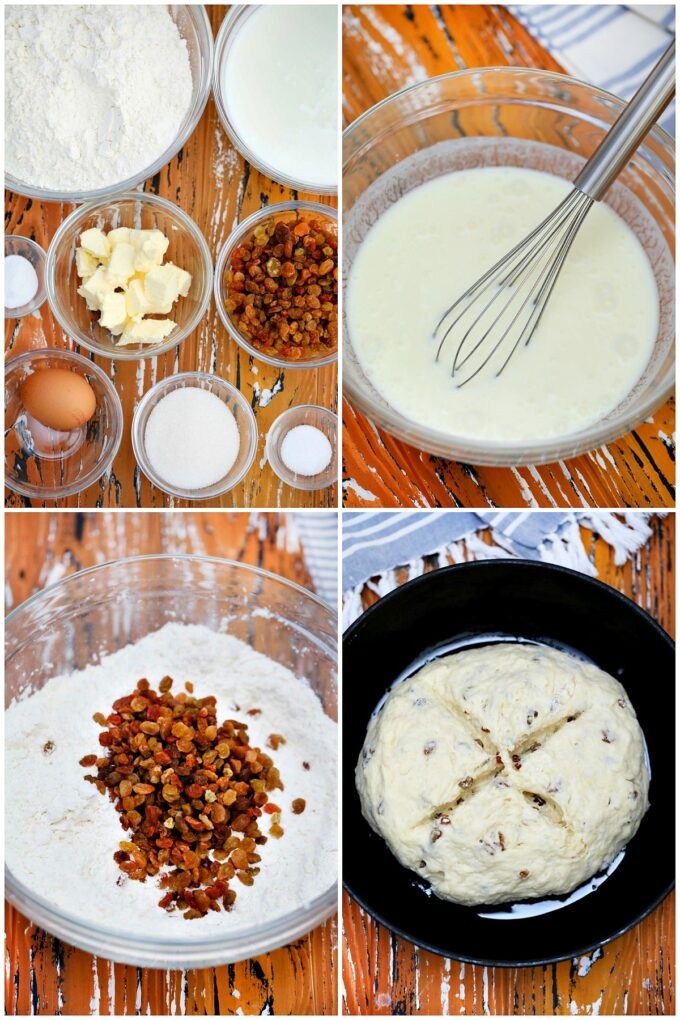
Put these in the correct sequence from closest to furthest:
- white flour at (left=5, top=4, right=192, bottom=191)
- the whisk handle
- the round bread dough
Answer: the whisk handle → the round bread dough → white flour at (left=5, top=4, right=192, bottom=191)

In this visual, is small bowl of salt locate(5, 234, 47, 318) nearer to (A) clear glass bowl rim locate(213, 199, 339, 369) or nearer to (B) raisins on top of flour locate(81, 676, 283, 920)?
(A) clear glass bowl rim locate(213, 199, 339, 369)

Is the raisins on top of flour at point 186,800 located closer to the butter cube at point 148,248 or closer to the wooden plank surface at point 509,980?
the wooden plank surface at point 509,980

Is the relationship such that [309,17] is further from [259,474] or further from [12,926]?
[12,926]

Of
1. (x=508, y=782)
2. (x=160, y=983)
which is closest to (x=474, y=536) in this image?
(x=508, y=782)

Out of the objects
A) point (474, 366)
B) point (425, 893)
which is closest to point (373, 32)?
point (474, 366)

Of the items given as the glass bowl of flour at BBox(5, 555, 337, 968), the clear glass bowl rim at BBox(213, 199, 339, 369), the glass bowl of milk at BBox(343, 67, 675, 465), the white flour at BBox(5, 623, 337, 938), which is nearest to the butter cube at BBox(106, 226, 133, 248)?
the clear glass bowl rim at BBox(213, 199, 339, 369)

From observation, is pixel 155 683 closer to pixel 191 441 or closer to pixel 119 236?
pixel 191 441
